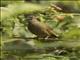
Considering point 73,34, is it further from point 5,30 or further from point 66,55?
point 5,30

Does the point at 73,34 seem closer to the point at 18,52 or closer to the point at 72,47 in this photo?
the point at 72,47

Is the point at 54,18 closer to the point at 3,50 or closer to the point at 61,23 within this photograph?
the point at 61,23

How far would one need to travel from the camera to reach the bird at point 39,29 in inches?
244

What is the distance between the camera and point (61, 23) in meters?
6.21

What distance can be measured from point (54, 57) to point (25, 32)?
0.35 m

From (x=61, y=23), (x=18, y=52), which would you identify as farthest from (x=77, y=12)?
(x=18, y=52)

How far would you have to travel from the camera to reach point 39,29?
244 inches

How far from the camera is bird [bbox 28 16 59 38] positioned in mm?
6203

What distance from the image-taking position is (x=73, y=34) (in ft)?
20.3

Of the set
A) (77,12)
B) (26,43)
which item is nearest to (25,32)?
(26,43)

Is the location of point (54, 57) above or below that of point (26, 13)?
below

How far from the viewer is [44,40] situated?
20.4 ft

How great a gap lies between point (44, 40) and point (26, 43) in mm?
166

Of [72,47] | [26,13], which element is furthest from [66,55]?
[26,13]
